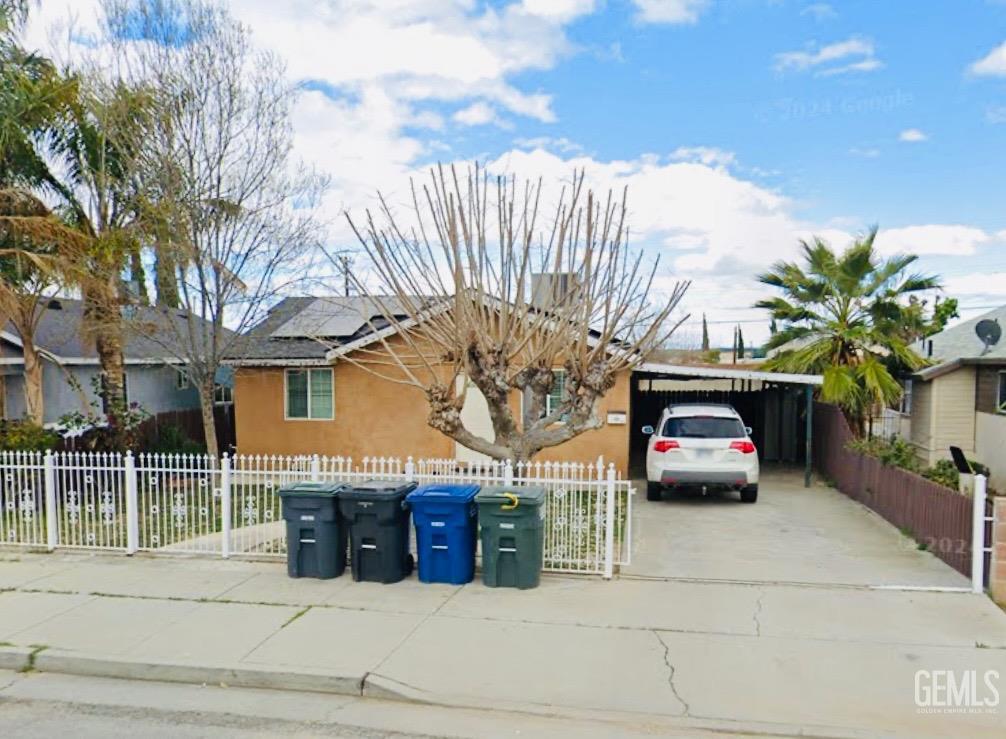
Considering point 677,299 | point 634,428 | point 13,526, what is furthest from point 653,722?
point 634,428

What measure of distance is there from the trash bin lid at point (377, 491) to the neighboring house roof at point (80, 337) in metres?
7.49

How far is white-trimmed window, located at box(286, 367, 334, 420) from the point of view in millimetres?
15633

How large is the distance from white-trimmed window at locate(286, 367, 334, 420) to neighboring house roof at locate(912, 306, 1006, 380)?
13.1 metres

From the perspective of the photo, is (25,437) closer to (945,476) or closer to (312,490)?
(312,490)

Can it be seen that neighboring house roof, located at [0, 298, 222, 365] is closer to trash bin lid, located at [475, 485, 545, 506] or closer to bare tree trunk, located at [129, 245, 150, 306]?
bare tree trunk, located at [129, 245, 150, 306]

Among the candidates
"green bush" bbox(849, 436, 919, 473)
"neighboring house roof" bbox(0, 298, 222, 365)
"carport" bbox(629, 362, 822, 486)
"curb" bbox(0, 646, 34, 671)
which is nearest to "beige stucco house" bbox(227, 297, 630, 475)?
"neighboring house roof" bbox(0, 298, 222, 365)

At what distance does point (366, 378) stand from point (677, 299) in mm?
7936

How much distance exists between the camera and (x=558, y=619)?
6.71 m

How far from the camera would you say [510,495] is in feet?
24.4

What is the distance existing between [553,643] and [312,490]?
3137mm

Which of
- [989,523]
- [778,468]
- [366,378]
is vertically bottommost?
[778,468]

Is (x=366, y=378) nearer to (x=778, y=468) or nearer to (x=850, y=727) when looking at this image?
(x=778, y=468)

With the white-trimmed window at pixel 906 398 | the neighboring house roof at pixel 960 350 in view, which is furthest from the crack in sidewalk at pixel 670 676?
the white-trimmed window at pixel 906 398

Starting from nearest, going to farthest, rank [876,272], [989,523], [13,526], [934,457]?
[989,523] < [13,526] < [876,272] < [934,457]
